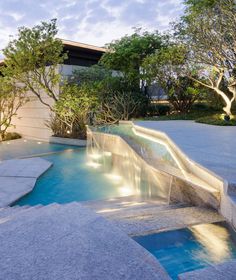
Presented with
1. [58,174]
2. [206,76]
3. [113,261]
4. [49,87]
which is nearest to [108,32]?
[49,87]

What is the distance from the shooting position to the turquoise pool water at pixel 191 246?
2.15 metres

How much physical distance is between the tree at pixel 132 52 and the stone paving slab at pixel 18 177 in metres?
6.80

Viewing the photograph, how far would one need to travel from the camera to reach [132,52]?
12.2m

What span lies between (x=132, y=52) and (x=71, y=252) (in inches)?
453

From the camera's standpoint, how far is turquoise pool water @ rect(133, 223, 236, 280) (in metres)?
2.15

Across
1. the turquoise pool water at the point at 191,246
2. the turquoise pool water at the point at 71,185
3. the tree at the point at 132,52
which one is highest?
the tree at the point at 132,52

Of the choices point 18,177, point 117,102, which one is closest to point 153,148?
point 18,177

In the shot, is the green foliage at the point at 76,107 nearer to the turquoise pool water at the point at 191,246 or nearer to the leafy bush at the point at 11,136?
the leafy bush at the point at 11,136

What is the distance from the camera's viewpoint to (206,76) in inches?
392

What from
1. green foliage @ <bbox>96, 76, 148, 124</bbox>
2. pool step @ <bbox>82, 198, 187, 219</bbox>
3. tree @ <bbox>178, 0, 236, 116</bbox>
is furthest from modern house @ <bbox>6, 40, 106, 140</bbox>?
pool step @ <bbox>82, 198, 187, 219</bbox>

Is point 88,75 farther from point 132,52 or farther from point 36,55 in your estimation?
point 36,55

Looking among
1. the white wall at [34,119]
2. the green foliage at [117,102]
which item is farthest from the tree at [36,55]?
the green foliage at [117,102]

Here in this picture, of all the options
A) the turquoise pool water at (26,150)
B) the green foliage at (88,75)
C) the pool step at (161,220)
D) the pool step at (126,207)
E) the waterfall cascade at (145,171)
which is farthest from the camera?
the green foliage at (88,75)

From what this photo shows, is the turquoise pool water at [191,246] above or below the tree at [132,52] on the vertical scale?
below
